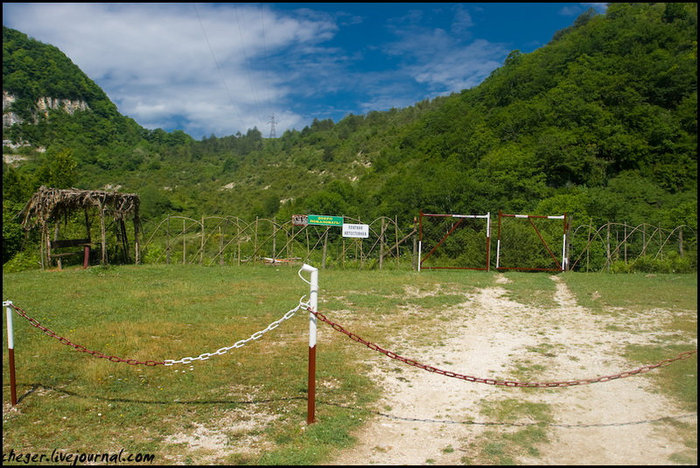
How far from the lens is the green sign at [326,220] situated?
57.1ft

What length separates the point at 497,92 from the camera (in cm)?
5488

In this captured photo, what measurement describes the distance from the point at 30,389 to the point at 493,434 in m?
5.71

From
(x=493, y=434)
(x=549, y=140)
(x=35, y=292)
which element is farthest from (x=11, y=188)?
(x=549, y=140)

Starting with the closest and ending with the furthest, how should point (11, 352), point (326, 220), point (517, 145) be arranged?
point (11, 352)
point (326, 220)
point (517, 145)

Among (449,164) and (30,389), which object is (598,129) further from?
(30,389)

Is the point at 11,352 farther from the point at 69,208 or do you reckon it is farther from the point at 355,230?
the point at 69,208

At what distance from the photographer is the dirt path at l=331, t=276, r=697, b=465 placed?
3.73 metres

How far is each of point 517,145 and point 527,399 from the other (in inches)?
1665

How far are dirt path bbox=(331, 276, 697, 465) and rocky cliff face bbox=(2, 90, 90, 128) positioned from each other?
9810 centimetres

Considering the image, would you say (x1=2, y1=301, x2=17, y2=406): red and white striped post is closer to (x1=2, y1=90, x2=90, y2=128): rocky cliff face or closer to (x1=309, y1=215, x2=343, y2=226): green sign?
(x1=309, y1=215, x2=343, y2=226): green sign

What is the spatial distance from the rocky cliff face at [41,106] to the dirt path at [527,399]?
322 feet

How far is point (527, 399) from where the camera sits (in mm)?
5012

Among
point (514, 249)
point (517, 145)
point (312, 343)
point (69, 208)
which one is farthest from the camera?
point (517, 145)

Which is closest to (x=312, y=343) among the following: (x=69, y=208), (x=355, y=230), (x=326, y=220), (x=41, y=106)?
(x=355, y=230)
